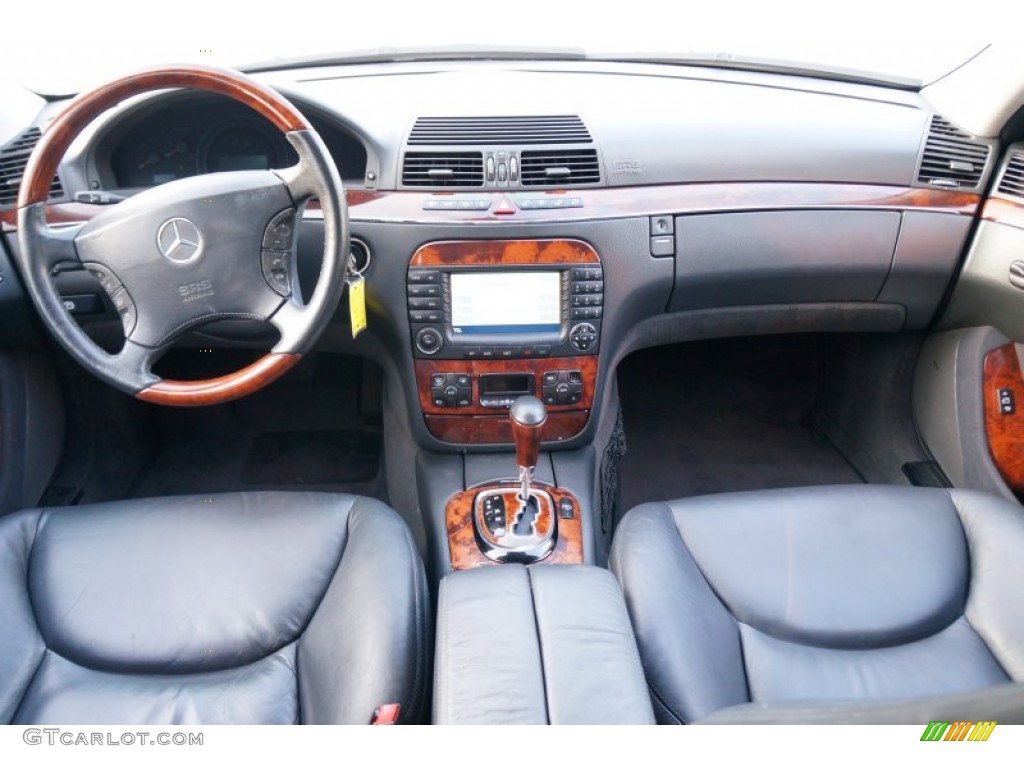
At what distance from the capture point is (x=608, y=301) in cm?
179

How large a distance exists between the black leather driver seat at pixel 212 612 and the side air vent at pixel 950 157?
146cm

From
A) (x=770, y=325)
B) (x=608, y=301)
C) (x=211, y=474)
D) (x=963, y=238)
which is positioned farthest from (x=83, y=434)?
(x=963, y=238)

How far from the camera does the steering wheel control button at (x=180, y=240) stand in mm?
1400

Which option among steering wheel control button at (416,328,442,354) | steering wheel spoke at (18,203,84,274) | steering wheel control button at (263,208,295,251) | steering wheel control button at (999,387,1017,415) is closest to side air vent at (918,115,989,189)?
steering wheel control button at (999,387,1017,415)

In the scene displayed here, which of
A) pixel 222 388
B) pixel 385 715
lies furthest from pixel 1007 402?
pixel 222 388

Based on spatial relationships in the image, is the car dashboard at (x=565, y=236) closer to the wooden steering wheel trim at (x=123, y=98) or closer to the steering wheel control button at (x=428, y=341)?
the steering wheel control button at (x=428, y=341)

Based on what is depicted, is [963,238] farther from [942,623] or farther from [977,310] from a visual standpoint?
[942,623]

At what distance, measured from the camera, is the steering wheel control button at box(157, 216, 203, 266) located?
140cm

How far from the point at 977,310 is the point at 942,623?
98 cm

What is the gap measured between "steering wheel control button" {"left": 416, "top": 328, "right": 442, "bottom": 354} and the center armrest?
702 millimetres

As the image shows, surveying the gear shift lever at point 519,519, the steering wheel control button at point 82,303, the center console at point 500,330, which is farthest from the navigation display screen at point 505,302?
the steering wheel control button at point 82,303

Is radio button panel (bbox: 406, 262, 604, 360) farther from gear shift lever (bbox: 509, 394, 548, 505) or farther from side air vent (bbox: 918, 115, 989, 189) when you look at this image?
side air vent (bbox: 918, 115, 989, 189)
